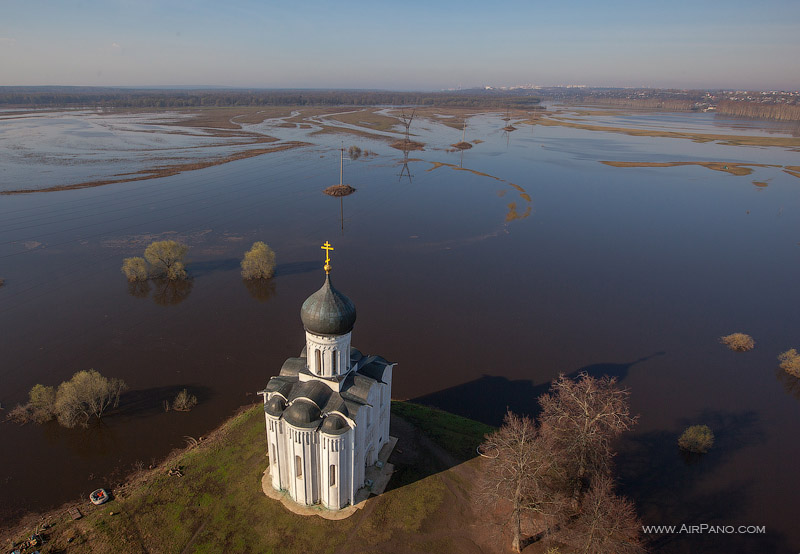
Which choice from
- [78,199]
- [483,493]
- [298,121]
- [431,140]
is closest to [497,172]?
[431,140]

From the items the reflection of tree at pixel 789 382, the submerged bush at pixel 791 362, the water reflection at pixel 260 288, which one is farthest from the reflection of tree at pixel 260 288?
the submerged bush at pixel 791 362

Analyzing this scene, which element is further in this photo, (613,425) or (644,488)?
(644,488)

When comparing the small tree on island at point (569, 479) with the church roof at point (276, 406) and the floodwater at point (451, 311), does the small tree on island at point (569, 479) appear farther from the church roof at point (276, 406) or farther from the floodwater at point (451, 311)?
the church roof at point (276, 406)

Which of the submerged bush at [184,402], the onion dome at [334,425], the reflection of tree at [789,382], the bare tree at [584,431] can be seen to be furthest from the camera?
the reflection of tree at [789,382]

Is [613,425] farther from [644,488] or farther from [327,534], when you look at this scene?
[327,534]

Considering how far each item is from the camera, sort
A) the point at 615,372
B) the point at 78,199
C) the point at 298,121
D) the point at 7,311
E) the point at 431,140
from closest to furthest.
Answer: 1. the point at 615,372
2. the point at 7,311
3. the point at 78,199
4. the point at 431,140
5. the point at 298,121

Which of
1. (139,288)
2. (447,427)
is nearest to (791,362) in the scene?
(447,427)

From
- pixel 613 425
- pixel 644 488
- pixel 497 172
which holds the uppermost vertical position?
pixel 497 172

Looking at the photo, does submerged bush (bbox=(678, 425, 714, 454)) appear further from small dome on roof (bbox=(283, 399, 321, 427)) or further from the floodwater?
small dome on roof (bbox=(283, 399, 321, 427))
